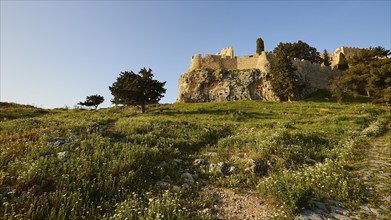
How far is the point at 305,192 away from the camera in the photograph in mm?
7457

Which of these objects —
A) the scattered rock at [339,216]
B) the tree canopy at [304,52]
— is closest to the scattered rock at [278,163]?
the scattered rock at [339,216]

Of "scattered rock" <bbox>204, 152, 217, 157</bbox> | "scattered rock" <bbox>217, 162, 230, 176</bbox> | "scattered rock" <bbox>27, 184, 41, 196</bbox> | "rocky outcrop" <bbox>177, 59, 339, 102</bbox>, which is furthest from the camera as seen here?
"rocky outcrop" <bbox>177, 59, 339, 102</bbox>

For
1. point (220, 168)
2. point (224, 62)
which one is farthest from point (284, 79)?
point (220, 168)

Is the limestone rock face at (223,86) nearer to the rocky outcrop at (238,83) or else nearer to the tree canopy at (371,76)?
the rocky outcrop at (238,83)

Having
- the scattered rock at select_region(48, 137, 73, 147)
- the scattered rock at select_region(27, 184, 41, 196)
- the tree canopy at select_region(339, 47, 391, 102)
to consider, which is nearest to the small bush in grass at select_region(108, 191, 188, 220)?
the scattered rock at select_region(27, 184, 41, 196)

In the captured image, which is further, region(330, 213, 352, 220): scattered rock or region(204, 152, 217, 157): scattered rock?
region(204, 152, 217, 157): scattered rock

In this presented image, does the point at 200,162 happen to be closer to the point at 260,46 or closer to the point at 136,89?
the point at 136,89

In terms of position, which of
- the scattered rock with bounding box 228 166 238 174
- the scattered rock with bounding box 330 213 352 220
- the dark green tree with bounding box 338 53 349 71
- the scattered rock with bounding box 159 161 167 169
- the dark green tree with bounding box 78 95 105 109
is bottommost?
the scattered rock with bounding box 330 213 352 220

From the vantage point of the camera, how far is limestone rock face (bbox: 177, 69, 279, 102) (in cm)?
6512

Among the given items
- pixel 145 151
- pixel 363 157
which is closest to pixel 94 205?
pixel 145 151

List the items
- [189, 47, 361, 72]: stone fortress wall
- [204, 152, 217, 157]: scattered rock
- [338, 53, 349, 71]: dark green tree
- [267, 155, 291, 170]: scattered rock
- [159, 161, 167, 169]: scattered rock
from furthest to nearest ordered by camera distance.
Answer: [338, 53, 349, 71]: dark green tree → [189, 47, 361, 72]: stone fortress wall → [204, 152, 217, 157]: scattered rock → [267, 155, 291, 170]: scattered rock → [159, 161, 167, 169]: scattered rock

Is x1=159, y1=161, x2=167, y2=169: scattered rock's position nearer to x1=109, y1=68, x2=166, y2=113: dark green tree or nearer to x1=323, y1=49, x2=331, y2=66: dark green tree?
x1=109, y1=68, x2=166, y2=113: dark green tree

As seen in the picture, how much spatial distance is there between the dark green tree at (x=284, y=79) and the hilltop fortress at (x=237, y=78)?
361 centimetres

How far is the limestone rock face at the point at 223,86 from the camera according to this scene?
214 ft
